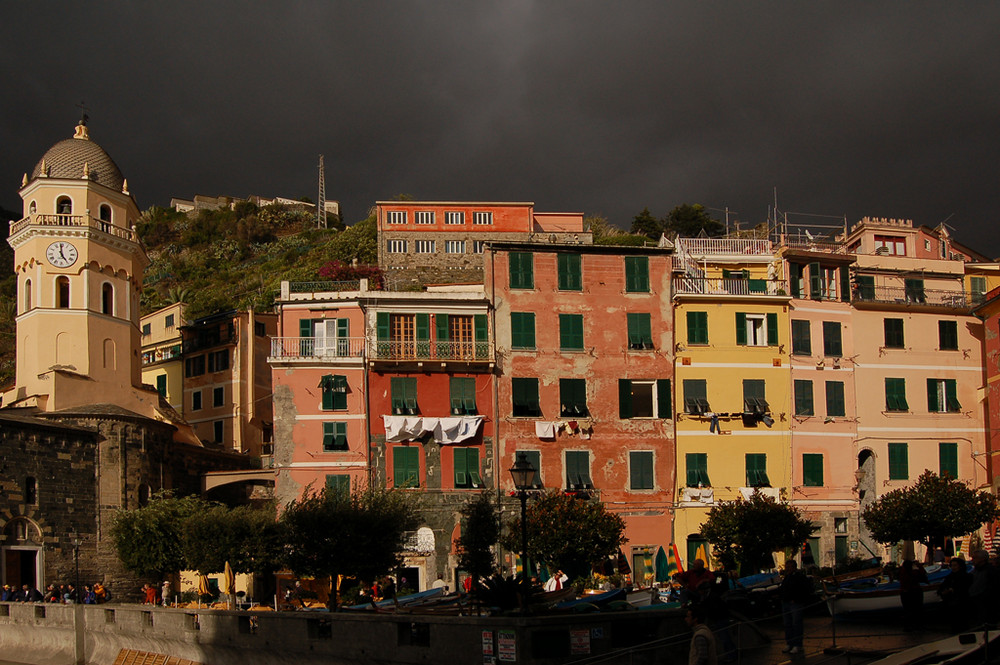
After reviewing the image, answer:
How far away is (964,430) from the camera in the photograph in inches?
1934

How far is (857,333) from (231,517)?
2802 cm

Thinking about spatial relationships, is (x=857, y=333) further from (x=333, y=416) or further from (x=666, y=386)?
(x=333, y=416)

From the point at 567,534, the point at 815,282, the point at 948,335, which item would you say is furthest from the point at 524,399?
the point at 948,335

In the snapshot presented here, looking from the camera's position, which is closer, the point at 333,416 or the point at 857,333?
the point at 333,416

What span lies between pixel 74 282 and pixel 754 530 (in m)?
33.7

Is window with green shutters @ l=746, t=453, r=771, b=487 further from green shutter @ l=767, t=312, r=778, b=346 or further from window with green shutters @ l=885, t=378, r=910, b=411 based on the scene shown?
window with green shutters @ l=885, t=378, r=910, b=411

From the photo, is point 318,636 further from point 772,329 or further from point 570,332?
point 772,329

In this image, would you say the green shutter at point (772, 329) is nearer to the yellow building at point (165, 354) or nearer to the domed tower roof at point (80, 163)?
the domed tower roof at point (80, 163)

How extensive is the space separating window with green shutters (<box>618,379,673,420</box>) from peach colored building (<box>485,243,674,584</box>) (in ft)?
0.14

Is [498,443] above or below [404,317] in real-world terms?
below

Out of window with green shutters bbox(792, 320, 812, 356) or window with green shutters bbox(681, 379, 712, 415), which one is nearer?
window with green shutters bbox(681, 379, 712, 415)

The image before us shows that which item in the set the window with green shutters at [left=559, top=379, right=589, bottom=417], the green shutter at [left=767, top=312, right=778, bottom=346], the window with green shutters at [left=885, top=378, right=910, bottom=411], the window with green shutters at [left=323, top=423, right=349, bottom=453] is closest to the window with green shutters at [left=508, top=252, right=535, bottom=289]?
the window with green shutters at [left=559, top=379, right=589, bottom=417]

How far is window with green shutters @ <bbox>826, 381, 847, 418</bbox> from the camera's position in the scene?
48156 mm

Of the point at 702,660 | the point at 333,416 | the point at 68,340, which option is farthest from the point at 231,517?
the point at 702,660
